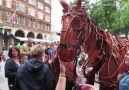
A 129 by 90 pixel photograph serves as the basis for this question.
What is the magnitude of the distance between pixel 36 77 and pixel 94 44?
1435 mm

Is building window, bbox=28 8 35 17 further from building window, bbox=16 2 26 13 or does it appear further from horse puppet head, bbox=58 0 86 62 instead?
horse puppet head, bbox=58 0 86 62

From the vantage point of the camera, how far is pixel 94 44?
531 cm

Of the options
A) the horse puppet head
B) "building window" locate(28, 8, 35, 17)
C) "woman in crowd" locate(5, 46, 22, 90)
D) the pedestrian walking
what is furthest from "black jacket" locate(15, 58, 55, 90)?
"building window" locate(28, 8, 35, 17)

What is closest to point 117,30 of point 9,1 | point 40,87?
point 9,1

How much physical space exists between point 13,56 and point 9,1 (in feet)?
149

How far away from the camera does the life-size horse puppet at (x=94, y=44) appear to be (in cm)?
484

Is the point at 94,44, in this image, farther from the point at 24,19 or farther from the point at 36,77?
the point at 24,19

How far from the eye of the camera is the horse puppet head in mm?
4691

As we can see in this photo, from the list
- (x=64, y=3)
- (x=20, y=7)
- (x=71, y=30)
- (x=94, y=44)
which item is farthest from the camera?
(x=20, y=7)

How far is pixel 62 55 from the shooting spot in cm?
467

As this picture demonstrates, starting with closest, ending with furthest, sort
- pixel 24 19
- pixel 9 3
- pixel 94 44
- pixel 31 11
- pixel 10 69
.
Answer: pixel 94 44, pixel 10 69, pixel 9 3, pixel 24 19, pixel 31 11

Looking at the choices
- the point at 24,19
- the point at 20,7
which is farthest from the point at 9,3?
the point at 24,19

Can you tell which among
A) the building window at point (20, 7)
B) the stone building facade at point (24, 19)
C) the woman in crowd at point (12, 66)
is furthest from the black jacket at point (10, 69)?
the building window at point (20, 7)

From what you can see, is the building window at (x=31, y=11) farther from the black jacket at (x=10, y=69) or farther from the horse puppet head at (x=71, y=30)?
the horse puppet head at (x=71, y=30)
